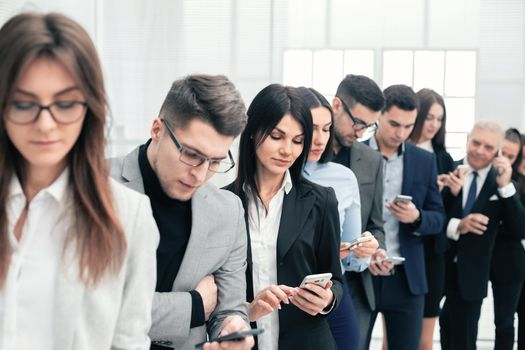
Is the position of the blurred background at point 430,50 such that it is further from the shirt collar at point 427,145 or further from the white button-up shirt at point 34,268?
the white button-up shirt at point 34,268

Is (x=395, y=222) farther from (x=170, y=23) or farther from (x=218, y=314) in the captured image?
(x=218, y=314)

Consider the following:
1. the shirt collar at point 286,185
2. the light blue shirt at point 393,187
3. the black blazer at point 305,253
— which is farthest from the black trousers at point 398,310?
the shirt collar at point 286,185

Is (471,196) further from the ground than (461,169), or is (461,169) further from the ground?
(461,169)

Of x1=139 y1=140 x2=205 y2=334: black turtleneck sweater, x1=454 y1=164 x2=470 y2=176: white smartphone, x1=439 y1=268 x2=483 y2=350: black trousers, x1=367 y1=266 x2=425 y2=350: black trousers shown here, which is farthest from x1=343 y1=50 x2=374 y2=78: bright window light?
x1=139 y1=140 x2=205 y2=334: black turtleneck sweater

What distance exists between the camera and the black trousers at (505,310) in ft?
19.8

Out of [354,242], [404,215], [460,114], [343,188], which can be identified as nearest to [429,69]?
[460,114]

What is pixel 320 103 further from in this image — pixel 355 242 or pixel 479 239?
pixel 479 239

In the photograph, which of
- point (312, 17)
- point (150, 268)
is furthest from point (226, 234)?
point (312, 17)

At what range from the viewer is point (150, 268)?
72.9 inches

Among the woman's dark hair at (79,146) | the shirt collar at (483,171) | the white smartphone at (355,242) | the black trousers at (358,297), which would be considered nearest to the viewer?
the woman's dark hair at (79,146)

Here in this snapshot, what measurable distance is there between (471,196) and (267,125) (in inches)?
118

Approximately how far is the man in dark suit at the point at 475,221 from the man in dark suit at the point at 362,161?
1.52 metres

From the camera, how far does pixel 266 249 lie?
298 cm

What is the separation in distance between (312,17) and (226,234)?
195 inches
